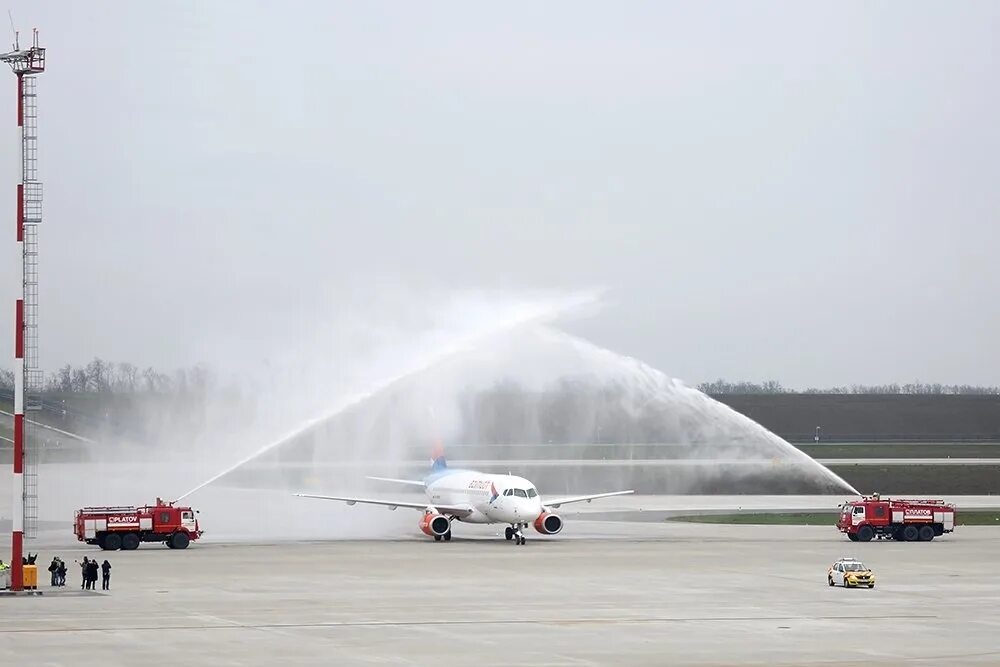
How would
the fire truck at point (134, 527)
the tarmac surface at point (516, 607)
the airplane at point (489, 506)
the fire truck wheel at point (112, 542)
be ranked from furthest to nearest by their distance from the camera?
the airplane at point (489, 506)
the fire truck wheel at point (112, 542)
the fire truck at point (134, 527)
the tarmac surface at point (516, 607)

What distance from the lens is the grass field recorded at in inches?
3367

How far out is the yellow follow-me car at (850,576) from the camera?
5091 centimetres

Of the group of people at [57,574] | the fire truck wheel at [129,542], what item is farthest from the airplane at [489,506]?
the group of people at [57,574]

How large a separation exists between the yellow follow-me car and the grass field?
1262 inches

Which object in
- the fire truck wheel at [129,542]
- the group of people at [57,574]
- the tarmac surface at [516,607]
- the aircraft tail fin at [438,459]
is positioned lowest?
the tarmac surface at [516,607]

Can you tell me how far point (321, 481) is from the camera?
90938 millimetres

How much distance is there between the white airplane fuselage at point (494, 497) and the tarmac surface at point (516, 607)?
170 centimetres

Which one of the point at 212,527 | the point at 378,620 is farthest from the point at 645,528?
the point at 378,620

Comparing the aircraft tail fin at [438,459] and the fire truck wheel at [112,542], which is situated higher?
the aircraft tail fin at [438,459]

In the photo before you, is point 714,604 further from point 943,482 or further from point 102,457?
point 943,482

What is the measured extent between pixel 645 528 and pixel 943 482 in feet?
148

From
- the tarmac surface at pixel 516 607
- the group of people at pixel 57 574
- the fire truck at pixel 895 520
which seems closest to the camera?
the tarmac surface at pixel 516 607

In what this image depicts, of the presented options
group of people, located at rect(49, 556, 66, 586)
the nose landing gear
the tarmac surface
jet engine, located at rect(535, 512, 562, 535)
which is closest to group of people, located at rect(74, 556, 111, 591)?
the tarmac surface

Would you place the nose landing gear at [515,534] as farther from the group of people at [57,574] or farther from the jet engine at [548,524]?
the group of people at [57,574]
